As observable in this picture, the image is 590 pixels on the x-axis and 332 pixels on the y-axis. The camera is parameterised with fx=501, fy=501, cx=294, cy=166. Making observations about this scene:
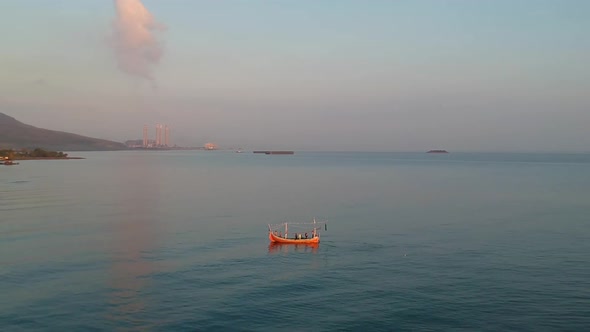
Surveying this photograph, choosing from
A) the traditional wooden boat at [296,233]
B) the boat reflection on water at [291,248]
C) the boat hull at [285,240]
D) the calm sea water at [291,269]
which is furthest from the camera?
the traditional wooden boat at [296,233]

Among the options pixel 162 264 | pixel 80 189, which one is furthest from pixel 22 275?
pixel 80 189

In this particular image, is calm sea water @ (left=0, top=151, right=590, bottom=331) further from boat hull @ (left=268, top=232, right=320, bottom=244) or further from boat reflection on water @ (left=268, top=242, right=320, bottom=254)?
boat hull @ (left=268, top=232, right=320, bottom=244)

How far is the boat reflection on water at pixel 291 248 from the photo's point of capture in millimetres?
44812

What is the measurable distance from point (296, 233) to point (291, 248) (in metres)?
7.65

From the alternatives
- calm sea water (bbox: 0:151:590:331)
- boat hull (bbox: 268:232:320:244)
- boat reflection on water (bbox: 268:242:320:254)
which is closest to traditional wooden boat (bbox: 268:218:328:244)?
boat hull (bbox: 268:232:320:244)

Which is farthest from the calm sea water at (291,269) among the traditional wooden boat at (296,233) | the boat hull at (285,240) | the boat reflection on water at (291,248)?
the traditional wooden boat at (296,233)

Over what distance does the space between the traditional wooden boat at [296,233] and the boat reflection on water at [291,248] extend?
1.33 ft

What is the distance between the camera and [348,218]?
63062 mm

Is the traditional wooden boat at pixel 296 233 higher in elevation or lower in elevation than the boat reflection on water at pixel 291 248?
higher

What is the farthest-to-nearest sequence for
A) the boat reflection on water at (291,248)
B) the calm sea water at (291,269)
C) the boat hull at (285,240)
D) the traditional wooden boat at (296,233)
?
1. the traditional wooden boat at (296,233)
2. the boat hull at (285,240)
3. the boat reflection on water at (291,248)
4. the calm sea water at (291,269)

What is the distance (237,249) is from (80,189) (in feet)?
206

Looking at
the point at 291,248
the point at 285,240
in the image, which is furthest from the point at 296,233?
the point at 291,248

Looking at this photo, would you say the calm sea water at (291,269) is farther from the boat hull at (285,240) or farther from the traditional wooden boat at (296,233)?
the traditional wooden boat at (296,233)

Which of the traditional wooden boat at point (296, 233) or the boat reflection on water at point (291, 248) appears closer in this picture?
the boat reflection on water at point (291, 248)
